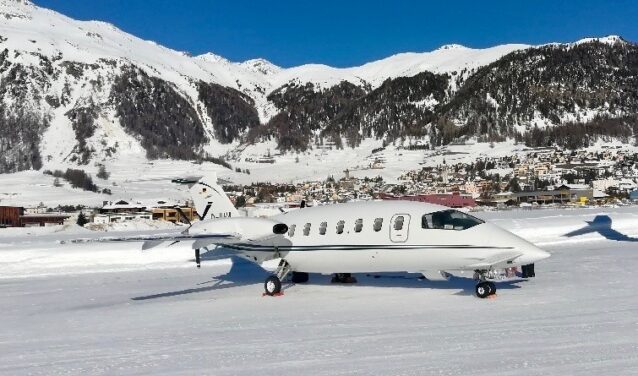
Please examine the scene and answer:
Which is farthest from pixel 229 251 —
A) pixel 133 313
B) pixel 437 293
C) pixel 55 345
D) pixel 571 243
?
pixel 571 243

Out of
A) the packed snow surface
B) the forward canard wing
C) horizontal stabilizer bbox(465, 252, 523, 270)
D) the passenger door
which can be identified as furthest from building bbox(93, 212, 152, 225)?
horizontal stabilizer bbox(465, 252, 523, 270)

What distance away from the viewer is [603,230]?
3809 centimetres

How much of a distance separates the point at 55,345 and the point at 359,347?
620 cm

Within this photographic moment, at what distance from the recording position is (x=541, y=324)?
1263cm

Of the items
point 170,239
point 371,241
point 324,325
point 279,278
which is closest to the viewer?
point 324,325

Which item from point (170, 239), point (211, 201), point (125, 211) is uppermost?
point (211, 201)

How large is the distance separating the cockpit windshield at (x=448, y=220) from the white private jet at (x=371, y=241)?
27mm

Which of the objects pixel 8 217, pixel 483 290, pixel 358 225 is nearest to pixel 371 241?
pixel 358 225

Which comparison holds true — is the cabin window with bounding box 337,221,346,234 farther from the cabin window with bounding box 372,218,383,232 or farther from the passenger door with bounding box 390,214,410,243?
the passenger door with bounding box 390,214,410,243

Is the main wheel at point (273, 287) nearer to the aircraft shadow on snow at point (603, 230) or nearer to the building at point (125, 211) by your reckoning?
the aircraft shadow on snow at point (603, 230)

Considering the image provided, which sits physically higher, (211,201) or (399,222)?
(211,201)

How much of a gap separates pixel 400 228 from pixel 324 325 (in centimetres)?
514

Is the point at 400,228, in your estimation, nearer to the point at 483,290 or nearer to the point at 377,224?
the point at 377,224

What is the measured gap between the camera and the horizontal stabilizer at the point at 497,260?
16.1 metres
